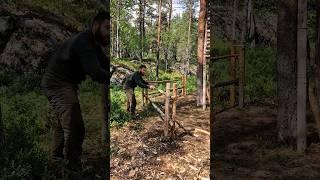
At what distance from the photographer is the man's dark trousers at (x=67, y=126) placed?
15.2 ft

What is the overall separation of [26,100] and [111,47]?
1.05 meters

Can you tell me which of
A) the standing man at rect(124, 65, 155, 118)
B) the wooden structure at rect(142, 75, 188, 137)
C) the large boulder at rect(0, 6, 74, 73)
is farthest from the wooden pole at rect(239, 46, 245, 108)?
the large boulder at rect(0, 6, 74, 73)

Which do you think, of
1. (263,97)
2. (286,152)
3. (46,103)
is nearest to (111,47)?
(46,103)

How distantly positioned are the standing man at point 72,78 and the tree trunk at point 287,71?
1.84 metres

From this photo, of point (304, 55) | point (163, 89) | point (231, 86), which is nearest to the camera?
point (163, 89)

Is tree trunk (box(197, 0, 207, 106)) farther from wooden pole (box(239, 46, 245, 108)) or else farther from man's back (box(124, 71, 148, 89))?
wooden pole (box(239, 46, 245, 108))

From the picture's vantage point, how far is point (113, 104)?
179 inches

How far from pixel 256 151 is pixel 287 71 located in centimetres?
98

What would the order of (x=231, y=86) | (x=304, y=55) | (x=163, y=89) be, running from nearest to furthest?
(x=163, y=89) → (x=304, y=55) → (x=231, y=86)

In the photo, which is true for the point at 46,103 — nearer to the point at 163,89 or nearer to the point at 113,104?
the point at 113,104

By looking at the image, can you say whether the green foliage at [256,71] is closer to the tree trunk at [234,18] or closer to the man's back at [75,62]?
the tree trunk at [234,18]

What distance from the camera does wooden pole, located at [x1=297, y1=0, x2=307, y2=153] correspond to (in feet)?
15.6

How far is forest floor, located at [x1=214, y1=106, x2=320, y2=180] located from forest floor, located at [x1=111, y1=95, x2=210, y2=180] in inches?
29.2

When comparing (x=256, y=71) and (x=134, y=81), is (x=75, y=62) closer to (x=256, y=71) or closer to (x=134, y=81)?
(x=134, y=81)
